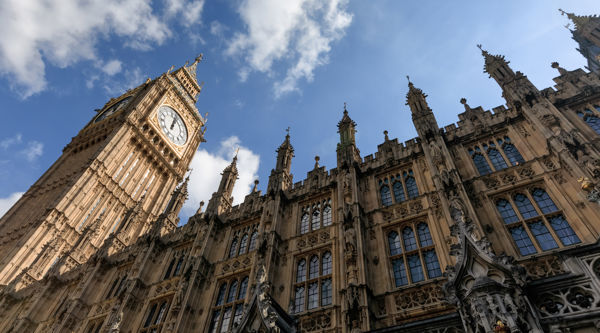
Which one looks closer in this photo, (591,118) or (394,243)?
(394,243)

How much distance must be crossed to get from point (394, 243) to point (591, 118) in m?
10.6

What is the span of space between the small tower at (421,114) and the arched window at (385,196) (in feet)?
10.9

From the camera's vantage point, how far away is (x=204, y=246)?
851 inches

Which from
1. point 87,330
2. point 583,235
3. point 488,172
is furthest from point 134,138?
point 583,235

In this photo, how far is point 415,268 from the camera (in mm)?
15242

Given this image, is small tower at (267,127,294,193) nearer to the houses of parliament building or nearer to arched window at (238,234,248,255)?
the houses of parliament building

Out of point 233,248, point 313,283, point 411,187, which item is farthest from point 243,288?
point 411,187

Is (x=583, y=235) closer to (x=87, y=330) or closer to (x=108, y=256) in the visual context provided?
(x=87, y=330)

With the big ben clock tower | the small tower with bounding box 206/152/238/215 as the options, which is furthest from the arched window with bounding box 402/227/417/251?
the big ben clock tower

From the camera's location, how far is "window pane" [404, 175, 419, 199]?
730 inches

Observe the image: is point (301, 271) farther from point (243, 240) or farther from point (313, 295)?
point (243, 240)

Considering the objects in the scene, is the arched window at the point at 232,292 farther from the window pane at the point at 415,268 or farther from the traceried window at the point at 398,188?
the window pane at the point at 415,268

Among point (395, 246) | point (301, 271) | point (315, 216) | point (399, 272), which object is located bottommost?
point (399, 272)

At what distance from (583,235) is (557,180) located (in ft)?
9.30
